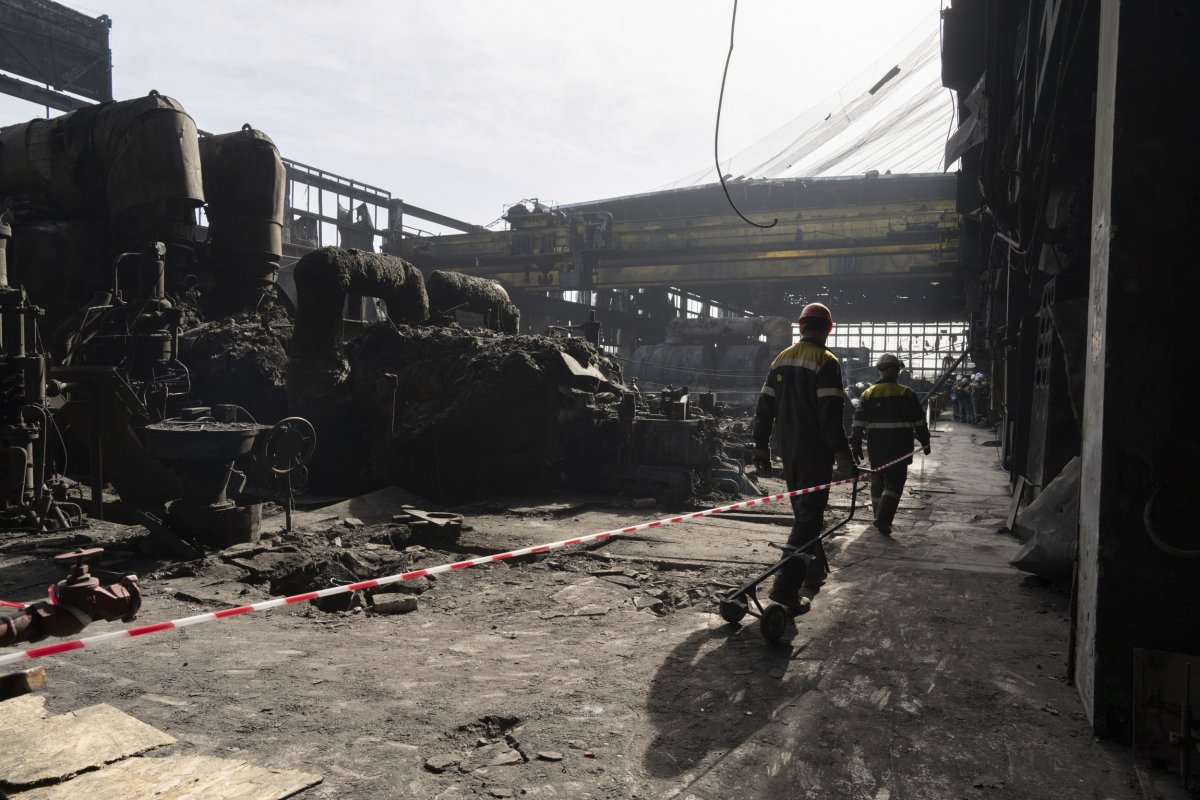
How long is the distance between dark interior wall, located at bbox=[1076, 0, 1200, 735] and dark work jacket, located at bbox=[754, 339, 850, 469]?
5.93 ft

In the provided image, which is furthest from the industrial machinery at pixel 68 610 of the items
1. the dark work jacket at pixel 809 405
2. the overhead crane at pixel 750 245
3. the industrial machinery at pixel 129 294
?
the overhead crane at pixel 750 245

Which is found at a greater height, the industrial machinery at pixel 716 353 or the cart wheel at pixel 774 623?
the industrial machinery at pixel 716 353

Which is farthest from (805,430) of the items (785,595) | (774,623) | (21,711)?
(21,711)

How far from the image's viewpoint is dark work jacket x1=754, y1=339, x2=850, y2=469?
479cm

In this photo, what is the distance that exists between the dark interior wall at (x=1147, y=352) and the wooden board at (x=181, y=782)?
122 inches

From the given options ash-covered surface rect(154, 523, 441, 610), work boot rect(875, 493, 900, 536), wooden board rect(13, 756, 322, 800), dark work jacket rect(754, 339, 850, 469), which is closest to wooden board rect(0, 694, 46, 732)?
wooden board rect(13, 756, 322, 800)

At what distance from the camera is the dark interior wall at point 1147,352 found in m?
2.91

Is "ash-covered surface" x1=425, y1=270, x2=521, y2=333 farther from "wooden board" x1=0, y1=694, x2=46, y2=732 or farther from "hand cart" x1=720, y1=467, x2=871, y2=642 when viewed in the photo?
"wooden board" x1=0, y1=694, x2=46, y2=732

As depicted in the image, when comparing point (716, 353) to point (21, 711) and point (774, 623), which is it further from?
point (21, 711)

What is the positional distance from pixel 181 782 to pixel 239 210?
17180 mm

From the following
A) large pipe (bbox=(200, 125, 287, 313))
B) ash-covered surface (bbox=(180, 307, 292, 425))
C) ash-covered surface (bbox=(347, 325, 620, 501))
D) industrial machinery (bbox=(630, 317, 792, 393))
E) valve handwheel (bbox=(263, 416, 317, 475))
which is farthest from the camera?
industrial machinery (bbox=(630, 317, 792, 393))

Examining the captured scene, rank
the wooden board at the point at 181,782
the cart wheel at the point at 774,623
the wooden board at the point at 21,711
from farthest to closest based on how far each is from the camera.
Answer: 1. the cart wheel at the point at 774,623
2. the wooden board at the point at 21,711
3. the wooden board at the point at 181,782

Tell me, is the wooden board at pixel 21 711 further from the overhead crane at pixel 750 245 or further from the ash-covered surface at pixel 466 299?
the overhead crane at pixel 750 245

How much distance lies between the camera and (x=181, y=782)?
2.68m
